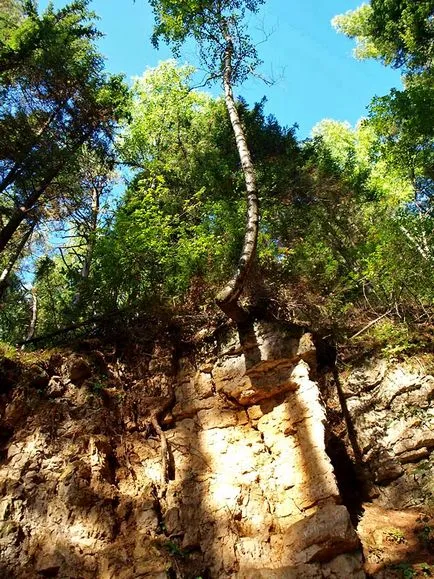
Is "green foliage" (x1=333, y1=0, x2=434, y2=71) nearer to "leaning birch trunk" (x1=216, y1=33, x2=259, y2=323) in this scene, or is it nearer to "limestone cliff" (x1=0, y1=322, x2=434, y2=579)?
"leaning birch trunk" (x1=216, y1=33, x2=259, y2=323)

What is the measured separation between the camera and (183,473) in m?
6.64

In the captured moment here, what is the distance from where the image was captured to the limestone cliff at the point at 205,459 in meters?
5.54

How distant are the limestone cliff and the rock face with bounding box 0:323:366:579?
18 mm

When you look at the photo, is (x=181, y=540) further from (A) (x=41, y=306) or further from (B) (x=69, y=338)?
(A) (x=41, y=306)

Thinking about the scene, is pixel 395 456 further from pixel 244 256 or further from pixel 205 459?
Answer: pixel 244 256

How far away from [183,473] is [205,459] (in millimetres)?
388

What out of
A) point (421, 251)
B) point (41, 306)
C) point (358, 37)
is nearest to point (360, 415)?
point (421, 251)

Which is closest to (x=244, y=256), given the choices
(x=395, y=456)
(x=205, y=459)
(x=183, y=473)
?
(x=205, y=459)

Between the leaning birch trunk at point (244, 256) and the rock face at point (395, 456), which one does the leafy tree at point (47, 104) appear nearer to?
the leaning birch trunk at point (244, 256)

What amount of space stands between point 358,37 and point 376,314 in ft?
51.1

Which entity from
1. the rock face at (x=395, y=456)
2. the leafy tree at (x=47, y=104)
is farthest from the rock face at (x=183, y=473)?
the leafy tree at (x=47, y=104)

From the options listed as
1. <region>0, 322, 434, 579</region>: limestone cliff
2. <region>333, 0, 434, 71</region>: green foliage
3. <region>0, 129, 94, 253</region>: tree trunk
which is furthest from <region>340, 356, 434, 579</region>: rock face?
<region>333, 0, 434, 71</region>: green foliage

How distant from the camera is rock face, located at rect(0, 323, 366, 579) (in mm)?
5480

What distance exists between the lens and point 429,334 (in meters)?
7.98
